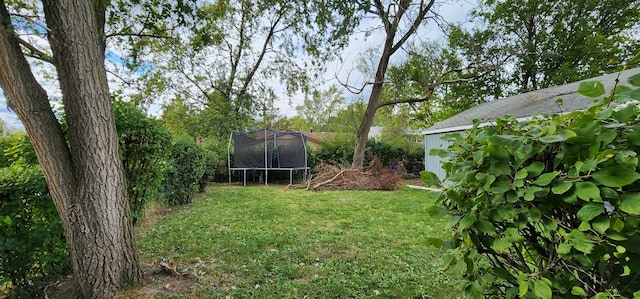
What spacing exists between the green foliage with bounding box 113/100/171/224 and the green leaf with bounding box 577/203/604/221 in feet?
10.4

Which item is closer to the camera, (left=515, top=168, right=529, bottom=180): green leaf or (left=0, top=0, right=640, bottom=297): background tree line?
(left=515, top=168, right=529, bottom=180): green leaf

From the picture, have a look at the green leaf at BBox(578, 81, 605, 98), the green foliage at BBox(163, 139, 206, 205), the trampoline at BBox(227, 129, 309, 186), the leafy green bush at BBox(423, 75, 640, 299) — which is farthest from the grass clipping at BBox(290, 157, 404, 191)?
the green leaf at BBox(578, 81, 605, 98)

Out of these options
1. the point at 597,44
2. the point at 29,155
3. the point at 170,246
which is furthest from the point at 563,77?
the point at 29,155

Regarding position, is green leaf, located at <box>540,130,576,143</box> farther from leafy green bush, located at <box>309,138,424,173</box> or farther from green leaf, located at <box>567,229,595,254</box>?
leafy green bush, located at <box>309,138,424,173</box>

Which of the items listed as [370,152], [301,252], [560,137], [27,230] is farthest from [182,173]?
[370,152]

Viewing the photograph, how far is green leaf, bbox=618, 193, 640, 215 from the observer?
2.05ft

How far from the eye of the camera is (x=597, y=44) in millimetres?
11609

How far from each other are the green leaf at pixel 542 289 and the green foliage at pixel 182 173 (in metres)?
5.54

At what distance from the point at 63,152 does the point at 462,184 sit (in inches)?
95.5

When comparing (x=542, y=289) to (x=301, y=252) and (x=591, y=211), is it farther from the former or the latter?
(x=301, y=252)

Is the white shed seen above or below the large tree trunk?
above

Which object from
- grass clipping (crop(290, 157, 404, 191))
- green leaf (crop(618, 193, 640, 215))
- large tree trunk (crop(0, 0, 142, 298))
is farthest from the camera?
grass clipping (crop(290, 157, 404, 191))

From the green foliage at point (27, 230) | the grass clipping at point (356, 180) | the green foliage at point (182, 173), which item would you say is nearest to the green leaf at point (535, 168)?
the green foliage at point (27, 230)

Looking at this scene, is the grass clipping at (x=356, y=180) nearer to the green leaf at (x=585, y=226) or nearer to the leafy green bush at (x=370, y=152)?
the leafy green bush at (x=370, y=152)
